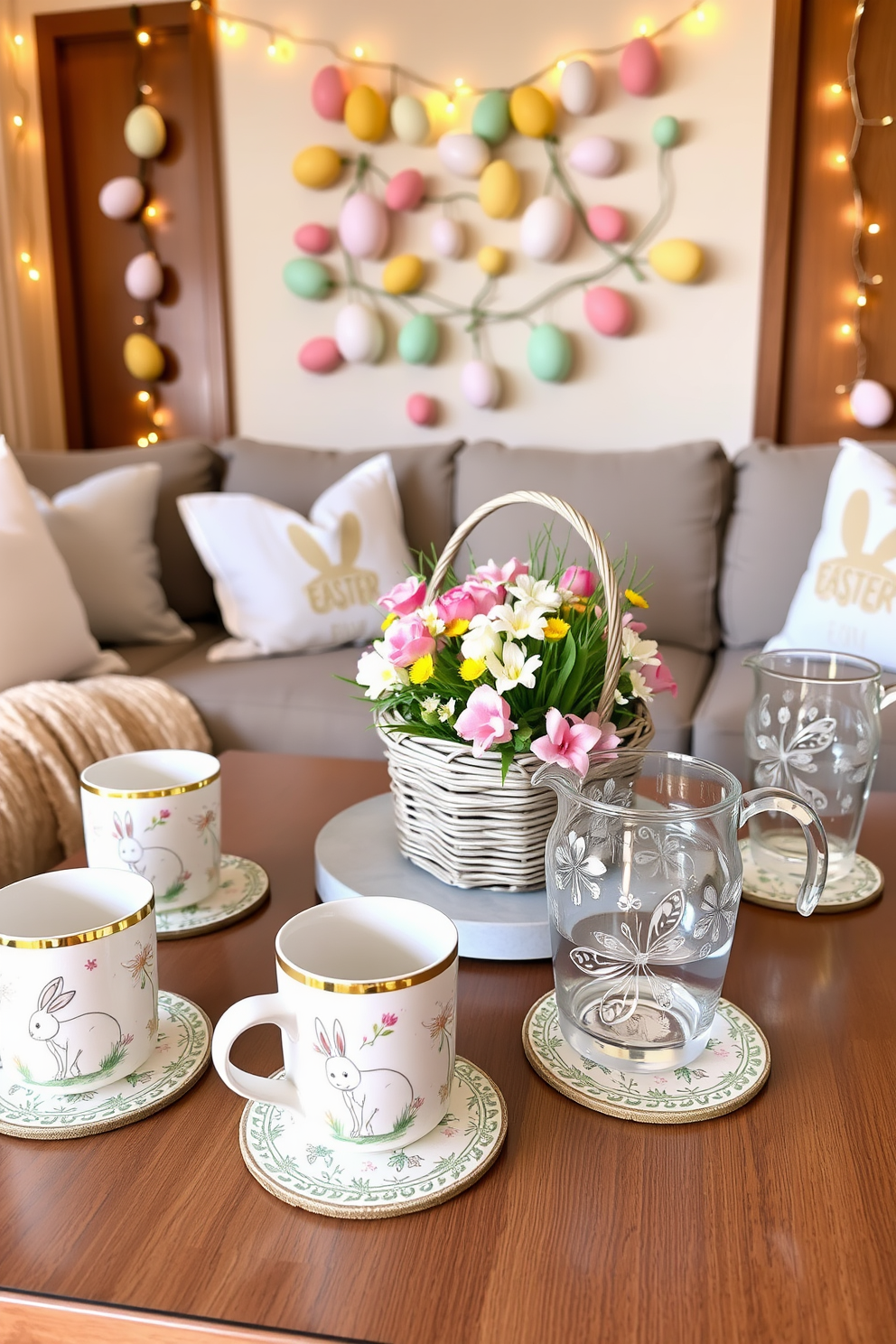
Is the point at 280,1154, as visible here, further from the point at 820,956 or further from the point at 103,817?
the point at 820,956

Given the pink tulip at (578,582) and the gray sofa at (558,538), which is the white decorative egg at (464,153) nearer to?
the gray sofa at (558,538)

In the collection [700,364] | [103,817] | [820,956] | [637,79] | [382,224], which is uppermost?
[637,79]

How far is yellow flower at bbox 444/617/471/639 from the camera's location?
2.79 feet

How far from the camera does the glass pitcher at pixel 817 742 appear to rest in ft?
2.92

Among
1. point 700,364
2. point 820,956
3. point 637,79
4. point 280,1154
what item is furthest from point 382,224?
point 280,1154

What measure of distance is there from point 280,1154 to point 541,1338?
171 mm

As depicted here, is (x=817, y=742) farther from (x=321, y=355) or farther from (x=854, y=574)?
(x=321, y=355)

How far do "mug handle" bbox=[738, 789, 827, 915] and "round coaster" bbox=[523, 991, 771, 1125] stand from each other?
105 millimetres

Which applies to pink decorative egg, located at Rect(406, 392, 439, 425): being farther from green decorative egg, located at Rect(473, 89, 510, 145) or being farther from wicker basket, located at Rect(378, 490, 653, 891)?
wicker basket, located at Rect(378, 490, 653, 891)

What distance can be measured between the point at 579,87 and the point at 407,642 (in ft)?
7.19

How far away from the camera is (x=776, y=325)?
2547 millimetres

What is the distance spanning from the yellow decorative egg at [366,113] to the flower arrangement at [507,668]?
2.17m

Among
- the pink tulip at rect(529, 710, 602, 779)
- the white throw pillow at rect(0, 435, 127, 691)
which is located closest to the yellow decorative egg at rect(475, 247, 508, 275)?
the white throw pillow at rect(0, 435, 127, 691)

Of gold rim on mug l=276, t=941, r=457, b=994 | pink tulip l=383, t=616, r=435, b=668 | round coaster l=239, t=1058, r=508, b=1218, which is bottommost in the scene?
round coaster l=239, t=1058, r=508, b=1218
